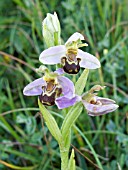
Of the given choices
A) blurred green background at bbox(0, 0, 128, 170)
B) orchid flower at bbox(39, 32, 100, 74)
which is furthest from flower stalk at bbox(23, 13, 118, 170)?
blurred green background at bbox(0, 0, 128, 170)

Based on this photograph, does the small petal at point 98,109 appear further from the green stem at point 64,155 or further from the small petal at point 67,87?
the green stem at point 64,155

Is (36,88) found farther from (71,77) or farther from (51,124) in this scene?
(71,77)

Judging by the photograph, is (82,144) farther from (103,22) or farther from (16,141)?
(103,22)

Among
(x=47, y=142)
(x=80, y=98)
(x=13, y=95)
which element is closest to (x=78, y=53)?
(x=80, y=98)

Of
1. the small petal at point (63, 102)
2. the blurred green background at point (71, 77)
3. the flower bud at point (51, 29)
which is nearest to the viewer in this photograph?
the small petal at point (63, 102)

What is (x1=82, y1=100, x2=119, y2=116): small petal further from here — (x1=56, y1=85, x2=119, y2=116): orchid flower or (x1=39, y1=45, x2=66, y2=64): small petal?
(x1=39, y1=45, x2=66, y2=64): small petal

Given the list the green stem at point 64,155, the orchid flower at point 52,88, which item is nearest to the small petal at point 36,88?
the orchid flower at point 52,88
